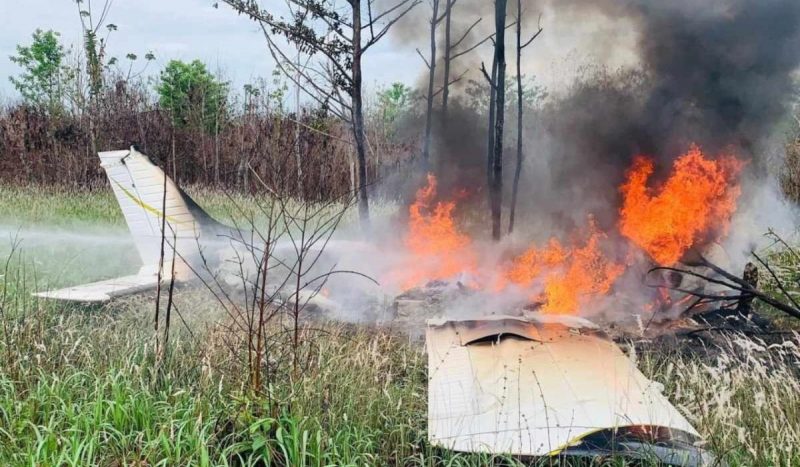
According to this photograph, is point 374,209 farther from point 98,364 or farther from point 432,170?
point 98,364

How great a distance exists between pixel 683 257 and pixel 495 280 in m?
2.75

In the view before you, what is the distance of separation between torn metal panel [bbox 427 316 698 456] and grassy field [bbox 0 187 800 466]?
0.20 meters

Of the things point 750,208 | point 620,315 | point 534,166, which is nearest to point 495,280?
point 620,315

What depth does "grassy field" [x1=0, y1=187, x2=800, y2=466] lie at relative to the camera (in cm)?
389

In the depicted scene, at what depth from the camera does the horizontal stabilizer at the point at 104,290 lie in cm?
698

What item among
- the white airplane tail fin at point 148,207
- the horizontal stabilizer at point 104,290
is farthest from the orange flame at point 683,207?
the horizontal stabilizer at point 104,290

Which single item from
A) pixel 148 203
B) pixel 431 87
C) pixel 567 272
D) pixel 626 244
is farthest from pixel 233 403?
pixel 431 87

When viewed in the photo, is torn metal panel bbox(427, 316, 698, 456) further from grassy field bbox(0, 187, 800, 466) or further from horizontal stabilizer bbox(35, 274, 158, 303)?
horizontal stabilizer bbox(35, 274, 158, 303)

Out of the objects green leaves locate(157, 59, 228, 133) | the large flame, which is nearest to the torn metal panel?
the large flame

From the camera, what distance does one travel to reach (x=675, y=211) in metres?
9.17

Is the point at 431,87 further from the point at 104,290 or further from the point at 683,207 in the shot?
the point at 104,290

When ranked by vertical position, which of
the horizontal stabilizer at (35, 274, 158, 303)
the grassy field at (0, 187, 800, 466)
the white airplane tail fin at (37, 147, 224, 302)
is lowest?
the grassy field at (0, 187, 800, 466)

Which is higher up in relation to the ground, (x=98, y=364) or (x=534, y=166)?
(x=534, y=166)

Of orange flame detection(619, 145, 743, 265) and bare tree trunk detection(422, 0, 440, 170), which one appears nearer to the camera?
orange flame detection(619, 145, 743, 265)
